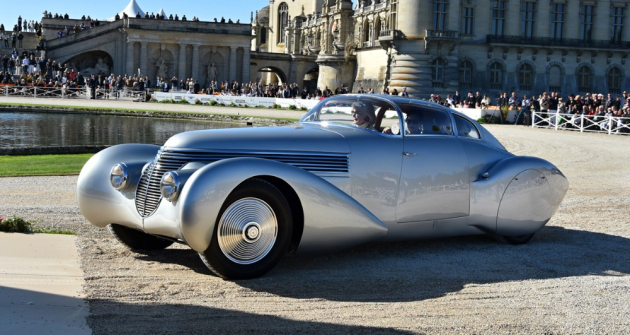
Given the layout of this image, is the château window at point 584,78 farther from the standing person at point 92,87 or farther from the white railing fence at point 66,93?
the standing person at point 92,87

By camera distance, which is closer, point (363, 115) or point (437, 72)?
point (363, 115)

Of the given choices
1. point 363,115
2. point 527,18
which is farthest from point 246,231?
point 527,18

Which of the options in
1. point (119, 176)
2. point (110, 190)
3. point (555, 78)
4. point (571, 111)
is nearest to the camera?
point (119, 176)

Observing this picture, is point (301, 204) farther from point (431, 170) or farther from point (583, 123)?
point (583, 123)

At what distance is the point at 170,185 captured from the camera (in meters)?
7.52

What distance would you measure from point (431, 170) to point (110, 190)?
362cm

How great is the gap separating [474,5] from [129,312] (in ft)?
203

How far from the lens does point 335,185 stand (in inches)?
331

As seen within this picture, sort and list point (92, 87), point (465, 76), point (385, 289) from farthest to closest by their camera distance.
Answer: point (465, 76) → point (92, 87) → point (385, 289)

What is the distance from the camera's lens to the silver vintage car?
24.8 ft

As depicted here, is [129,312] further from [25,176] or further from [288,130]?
[25,176]

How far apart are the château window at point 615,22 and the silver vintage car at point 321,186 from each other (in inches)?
2380

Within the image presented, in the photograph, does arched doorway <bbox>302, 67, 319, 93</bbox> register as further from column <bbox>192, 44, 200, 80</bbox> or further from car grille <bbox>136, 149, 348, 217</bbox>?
car grille <bbox>136, 149, 348, 217</bbox>

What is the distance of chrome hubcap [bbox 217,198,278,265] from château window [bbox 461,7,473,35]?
59388 mm
